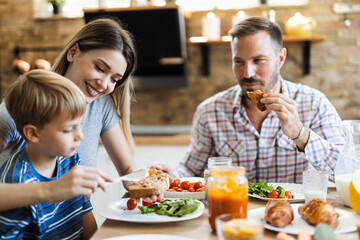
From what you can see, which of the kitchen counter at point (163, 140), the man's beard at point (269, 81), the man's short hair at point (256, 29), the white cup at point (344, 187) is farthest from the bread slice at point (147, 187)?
the kitchen counter at point (163, 140)

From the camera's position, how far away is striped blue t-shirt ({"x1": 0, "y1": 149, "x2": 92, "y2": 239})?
1260 mm

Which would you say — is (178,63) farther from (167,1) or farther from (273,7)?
(273,7)

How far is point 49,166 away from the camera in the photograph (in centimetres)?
141

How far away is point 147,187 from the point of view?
136 centimetres

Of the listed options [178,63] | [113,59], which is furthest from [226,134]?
[178,63]

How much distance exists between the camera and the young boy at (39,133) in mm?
1274

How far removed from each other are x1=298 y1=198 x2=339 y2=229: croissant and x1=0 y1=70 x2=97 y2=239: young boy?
72cm

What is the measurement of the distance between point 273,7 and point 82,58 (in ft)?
8.73

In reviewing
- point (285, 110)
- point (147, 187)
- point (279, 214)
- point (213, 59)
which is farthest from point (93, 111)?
point (213, 59)

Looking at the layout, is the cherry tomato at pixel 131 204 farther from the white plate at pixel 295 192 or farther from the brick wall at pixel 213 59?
the brick wall at pixel 213 59

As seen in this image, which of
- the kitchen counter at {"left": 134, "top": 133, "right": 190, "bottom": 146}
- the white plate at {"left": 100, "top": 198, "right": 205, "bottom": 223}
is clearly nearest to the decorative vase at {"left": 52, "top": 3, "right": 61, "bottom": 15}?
the kitchen counter at {"left": 134, "top": 133, "right": 190, "bottom": 146}

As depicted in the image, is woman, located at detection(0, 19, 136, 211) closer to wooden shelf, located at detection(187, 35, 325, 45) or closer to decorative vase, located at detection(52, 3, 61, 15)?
wooden shelf, located at detection(187, 35, 325, 45)

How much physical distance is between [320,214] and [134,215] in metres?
0.57

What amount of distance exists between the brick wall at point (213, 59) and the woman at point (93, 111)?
2182 millimetres
